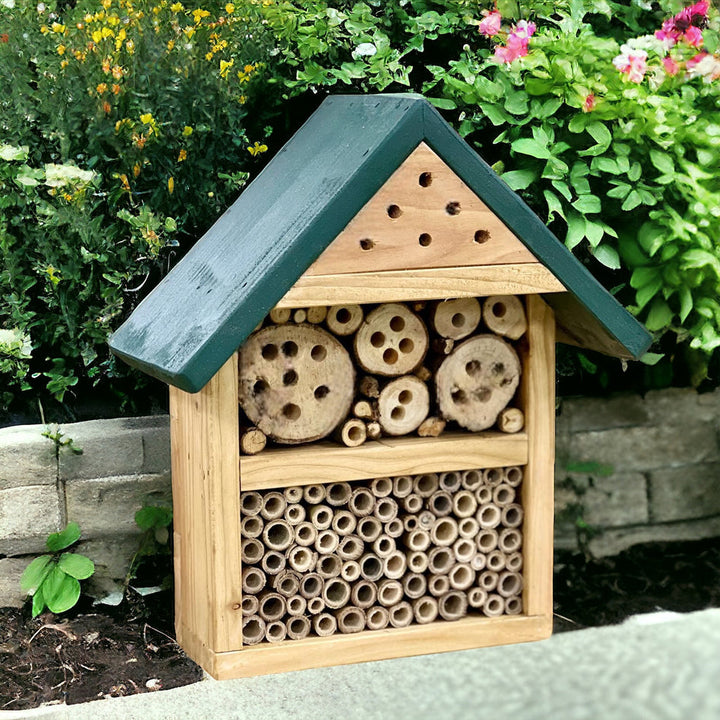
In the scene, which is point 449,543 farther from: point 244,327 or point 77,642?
point 77,642

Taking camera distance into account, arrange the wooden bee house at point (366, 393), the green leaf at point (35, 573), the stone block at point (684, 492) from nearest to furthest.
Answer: the wooden bee house at point (366, 393) → the green leaf at point (35, 573) → the stone block at point (684, 492)

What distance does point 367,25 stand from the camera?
382cm

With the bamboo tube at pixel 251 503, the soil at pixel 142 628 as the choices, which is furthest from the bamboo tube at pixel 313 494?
the soil at pixel 142 628

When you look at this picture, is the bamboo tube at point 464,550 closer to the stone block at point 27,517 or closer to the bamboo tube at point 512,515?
the bamboo tube at point 512,515

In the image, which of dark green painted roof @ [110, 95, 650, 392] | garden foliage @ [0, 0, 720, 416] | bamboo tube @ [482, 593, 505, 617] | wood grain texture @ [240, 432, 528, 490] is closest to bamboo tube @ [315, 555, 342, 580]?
wood grain texture @ [240, 432, 528, 490]

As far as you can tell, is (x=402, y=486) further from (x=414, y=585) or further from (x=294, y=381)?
(x=294, y=381)

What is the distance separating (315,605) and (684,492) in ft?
6.27

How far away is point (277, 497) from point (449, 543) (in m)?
0.51

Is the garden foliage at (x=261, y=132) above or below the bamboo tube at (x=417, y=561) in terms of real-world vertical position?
above

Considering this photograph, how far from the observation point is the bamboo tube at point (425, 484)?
3099 millimetres

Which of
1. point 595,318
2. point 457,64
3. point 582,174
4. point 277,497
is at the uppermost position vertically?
point 457,64

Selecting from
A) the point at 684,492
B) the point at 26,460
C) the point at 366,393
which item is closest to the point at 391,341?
the point at 366,393

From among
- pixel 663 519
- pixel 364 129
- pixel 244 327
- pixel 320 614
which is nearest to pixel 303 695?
pixel 320 614

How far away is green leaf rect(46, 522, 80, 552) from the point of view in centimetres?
356
